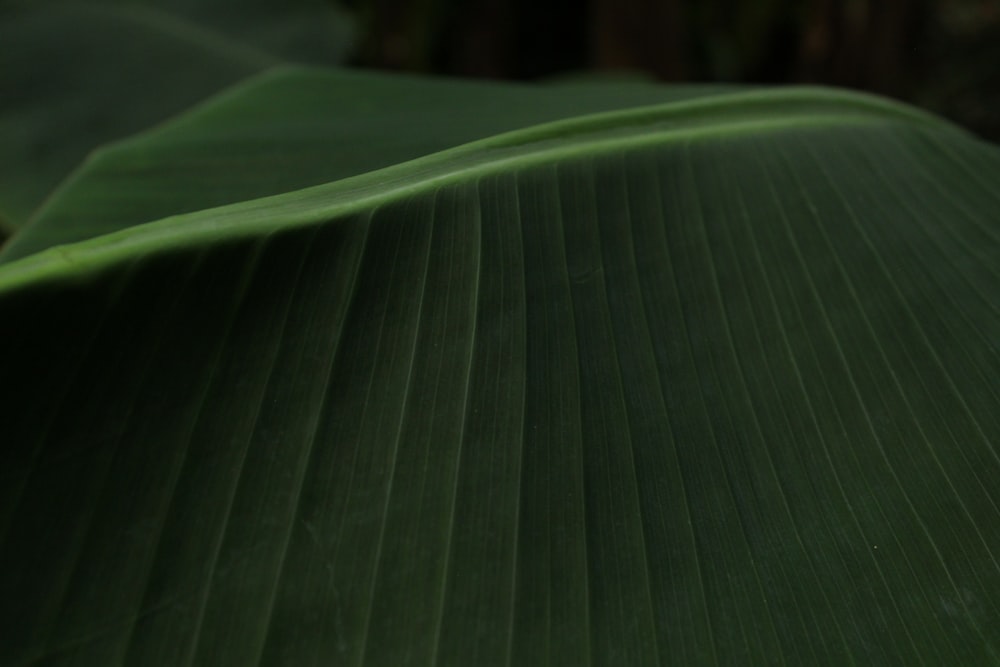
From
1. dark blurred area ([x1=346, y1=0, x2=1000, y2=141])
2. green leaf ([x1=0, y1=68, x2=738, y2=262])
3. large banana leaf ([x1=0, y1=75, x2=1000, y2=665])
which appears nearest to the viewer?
large banana leaf ([x1=0, y1=75, x2=1000, y2=665])

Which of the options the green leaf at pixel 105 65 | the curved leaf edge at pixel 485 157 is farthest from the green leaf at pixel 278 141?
the green leaf at pixel 105 65

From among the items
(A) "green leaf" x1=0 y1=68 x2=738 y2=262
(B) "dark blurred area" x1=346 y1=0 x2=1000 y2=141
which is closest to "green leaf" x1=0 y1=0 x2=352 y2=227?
(A) "green leaf" x1=0 y1=68 x2=738 y2=262

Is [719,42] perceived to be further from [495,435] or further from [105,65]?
[495,435]

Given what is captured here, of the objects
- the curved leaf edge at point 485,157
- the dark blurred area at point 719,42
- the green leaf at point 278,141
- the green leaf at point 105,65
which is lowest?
the dark blurred area at point 719,42

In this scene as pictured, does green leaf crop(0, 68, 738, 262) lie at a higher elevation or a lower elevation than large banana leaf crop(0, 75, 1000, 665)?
higher

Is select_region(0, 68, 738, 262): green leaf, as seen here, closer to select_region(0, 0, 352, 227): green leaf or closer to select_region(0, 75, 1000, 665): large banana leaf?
select_region(0, 75, 1000, 665): large banana leaf

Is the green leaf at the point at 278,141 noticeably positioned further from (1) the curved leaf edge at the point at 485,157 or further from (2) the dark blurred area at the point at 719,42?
(2) the dark blurred area at the point at 719,42

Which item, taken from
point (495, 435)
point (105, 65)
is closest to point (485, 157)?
point (495, 435)
